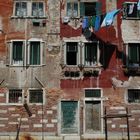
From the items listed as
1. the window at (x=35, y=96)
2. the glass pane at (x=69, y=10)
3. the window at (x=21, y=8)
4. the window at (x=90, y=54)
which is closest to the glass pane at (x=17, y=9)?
the window at (x=21, y=8)

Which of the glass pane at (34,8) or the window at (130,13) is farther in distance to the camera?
the glass pane at (34,8)

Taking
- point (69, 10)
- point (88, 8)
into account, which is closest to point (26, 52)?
point (69, 10)

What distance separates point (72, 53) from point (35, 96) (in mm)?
3582

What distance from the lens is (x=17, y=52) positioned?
27.5 metres

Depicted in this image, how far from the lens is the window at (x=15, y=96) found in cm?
2691

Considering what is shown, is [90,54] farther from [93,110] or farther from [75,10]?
[93,110]

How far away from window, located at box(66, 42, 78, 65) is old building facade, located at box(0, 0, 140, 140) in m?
0.02

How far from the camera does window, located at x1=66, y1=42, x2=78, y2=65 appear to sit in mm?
27547

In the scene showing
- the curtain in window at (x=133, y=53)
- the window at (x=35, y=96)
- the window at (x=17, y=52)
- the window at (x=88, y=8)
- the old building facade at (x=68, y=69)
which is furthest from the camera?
the window at (x=88, y=8)

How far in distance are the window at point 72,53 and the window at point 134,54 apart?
339 cm

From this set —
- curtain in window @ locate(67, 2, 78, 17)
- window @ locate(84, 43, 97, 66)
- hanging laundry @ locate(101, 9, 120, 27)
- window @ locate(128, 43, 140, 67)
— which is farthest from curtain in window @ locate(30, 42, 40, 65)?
window @ locate(128, 43, 140, 67)

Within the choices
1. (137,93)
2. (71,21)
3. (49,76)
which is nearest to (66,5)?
(71,21)

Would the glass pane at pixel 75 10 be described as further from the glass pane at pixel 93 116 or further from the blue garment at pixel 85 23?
the glass pane at pixel 93 116

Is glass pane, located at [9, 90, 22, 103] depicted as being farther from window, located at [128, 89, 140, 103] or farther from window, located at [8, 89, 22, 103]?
window, located at [128, 89, 140, 103]
